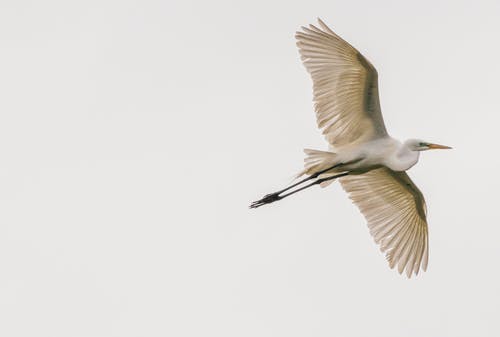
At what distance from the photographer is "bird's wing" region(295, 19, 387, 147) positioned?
13.2 meters

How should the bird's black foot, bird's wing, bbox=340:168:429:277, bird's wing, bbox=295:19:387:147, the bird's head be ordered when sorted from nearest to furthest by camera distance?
bird's wing, bbox=295:19:387:147 < the bird's head < bird's wing, bbox=340:168:429:277 < the bird's black foot

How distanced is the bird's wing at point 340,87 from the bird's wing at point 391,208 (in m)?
0.98

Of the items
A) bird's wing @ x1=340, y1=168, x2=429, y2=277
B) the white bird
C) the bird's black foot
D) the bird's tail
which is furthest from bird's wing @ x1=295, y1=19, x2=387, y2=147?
the bird's black foot

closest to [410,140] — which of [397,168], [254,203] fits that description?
[397,168]

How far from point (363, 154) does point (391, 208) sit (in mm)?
1364

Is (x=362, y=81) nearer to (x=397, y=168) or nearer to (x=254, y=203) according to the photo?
(x=397, y=168)

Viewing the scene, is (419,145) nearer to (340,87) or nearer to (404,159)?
(404,159)

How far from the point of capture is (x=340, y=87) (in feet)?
44.5

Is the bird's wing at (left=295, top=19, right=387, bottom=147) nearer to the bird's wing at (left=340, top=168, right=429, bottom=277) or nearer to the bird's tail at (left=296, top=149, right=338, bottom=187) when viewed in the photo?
the bird's tail at (left=296, top=149, right=338, bottom=187)

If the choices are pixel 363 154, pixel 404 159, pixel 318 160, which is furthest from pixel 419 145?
pixel 318 160

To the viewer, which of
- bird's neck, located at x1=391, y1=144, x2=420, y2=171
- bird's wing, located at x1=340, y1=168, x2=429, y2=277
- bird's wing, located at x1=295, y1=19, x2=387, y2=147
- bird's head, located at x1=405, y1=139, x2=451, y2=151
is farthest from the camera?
bird's wing, located at x1=340, y1=168, x2=429, y2=277

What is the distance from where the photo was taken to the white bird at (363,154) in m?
13.3

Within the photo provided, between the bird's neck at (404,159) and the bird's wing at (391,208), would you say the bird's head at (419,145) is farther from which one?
the bird's wing at (391,208)

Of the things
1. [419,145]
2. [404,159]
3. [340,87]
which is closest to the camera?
[340,87]
